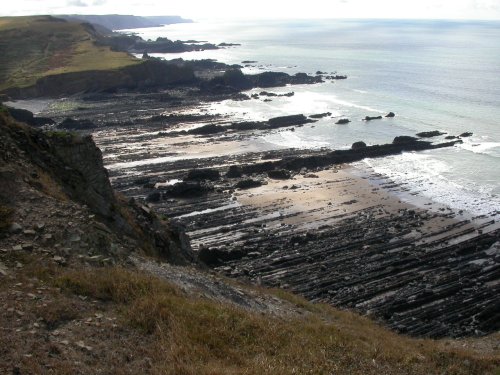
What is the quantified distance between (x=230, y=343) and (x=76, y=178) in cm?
1348

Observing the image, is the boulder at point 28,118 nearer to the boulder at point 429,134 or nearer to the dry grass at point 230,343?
the boulder at point 429,134

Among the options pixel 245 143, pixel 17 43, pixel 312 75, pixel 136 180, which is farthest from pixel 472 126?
pixel 17 43

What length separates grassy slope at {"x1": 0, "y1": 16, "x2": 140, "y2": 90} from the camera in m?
104

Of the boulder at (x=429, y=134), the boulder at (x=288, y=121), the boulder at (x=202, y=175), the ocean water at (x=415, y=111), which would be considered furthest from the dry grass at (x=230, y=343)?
the boulder at (x=288, y=121)

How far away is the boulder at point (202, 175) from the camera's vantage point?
5141 cm

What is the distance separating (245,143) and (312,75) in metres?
75.7

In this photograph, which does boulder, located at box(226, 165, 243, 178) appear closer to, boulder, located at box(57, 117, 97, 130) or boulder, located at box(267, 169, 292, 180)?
boulder, located at box(267, 169, 292, 180)

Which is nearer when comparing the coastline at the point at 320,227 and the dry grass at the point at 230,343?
the dry grass at the point at 230,343

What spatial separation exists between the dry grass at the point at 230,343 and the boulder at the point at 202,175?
3539cm

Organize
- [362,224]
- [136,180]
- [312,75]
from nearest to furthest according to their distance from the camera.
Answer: [362,224] < [136,180] < [312,75]

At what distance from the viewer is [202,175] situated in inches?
2035

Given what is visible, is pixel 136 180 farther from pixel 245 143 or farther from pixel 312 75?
pixel 312 75

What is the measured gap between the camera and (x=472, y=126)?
77.4m

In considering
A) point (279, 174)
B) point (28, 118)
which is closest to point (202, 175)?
point (279, 174)
